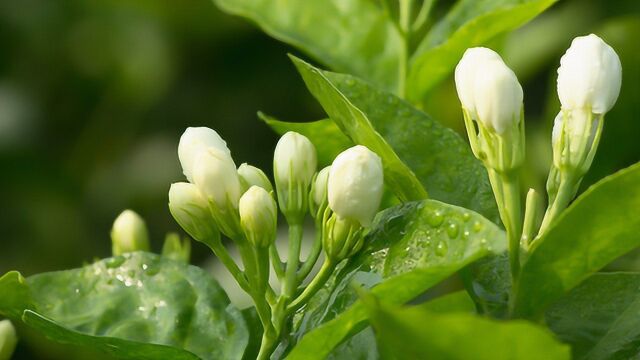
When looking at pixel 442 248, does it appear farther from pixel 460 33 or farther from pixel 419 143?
pixel 460 33

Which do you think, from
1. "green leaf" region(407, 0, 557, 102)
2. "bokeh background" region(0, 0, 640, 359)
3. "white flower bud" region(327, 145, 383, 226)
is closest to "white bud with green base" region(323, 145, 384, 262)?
"white flower bud" region(327, 145, 383, 226)

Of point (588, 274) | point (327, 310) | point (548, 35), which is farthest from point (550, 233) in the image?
point (548, 35)

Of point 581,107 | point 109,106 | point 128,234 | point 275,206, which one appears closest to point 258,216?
point 275,206

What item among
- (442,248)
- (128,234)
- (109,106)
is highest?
(442,248)

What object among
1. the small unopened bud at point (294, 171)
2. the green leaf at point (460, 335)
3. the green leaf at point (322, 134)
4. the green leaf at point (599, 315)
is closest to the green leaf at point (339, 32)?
the green leaf at point (322, 134)

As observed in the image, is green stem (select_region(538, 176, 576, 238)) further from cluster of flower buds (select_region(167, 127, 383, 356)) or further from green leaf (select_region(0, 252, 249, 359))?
green leaf (select_region(0, 252, 249, 359))

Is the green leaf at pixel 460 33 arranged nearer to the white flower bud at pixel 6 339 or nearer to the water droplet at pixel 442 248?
the water droplet at pixel 442 248
